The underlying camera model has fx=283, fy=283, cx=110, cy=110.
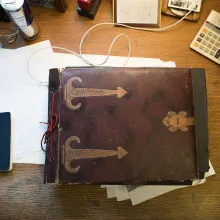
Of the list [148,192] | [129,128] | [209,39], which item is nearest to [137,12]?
[209,39]

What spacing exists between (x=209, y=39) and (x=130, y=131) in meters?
0.37

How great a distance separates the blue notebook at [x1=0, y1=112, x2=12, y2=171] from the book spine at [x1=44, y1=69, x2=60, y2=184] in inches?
4.6

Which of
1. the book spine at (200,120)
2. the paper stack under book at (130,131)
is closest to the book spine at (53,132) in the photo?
the paper stack under book at (130,131)

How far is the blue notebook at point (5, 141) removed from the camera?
782 mm

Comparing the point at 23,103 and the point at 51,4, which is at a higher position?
the point at 51,4

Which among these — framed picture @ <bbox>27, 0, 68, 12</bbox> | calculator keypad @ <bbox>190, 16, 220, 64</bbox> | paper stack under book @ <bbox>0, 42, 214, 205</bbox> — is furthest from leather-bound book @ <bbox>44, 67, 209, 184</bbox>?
framed picture @ <bbox>27, 0, 68, 12</bbox>

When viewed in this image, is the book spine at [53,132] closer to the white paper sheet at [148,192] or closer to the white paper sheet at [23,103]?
the white paper sheet at [23,103]

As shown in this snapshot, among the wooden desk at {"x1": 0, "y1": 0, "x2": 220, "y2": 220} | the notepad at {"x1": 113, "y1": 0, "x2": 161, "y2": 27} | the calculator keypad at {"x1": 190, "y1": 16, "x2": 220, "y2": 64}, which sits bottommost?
the wooden desk at {"x1": 0, "y1": 0, "x2": 220, "y2": 220}

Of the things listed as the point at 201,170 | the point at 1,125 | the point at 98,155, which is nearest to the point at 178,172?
the point at 201,170

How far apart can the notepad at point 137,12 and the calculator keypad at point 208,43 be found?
0.13 m

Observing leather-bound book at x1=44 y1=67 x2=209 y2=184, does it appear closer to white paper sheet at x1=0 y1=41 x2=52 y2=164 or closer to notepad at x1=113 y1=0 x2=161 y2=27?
white paper sheet at x1=0 y1=41 x2=52 y2=164

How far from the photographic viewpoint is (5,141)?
80 cm

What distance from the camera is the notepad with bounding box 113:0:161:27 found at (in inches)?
33.4

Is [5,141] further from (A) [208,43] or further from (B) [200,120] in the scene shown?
(A) [208,43]
